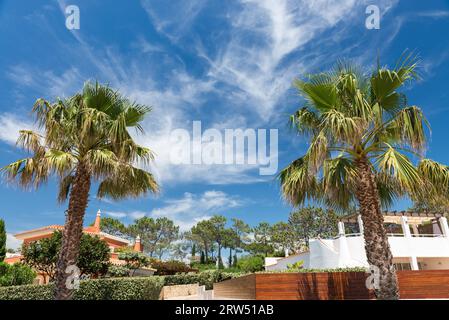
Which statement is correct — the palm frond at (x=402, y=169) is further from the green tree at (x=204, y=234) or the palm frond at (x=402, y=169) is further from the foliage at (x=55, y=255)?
the green tree at (x=204, y=234)

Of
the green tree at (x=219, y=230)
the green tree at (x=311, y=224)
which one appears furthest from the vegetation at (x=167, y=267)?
the green tree at (x=219, y=230)

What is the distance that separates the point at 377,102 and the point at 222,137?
555cm

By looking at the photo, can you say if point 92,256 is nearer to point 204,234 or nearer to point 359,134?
point 359,134

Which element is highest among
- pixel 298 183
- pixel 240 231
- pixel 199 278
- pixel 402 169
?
pixel 240 231

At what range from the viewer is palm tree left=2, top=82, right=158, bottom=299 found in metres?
8.18

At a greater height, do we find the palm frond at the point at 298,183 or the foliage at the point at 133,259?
the palm frond at the point at 298,183

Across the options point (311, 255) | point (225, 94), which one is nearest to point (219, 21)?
point (225, 94)

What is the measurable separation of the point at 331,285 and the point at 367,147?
6.42 meters

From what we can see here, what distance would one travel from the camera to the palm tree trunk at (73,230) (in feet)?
25.5

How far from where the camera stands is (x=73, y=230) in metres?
8.19

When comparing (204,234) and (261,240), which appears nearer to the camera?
(261,240)

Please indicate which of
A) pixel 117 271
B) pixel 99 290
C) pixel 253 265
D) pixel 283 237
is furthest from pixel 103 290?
pixel 283 237

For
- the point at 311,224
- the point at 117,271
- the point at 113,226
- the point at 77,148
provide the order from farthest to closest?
the point at 113,226, the point at 311,224, the point at 117,271, the point at 77,148

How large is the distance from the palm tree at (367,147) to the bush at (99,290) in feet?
28.5
